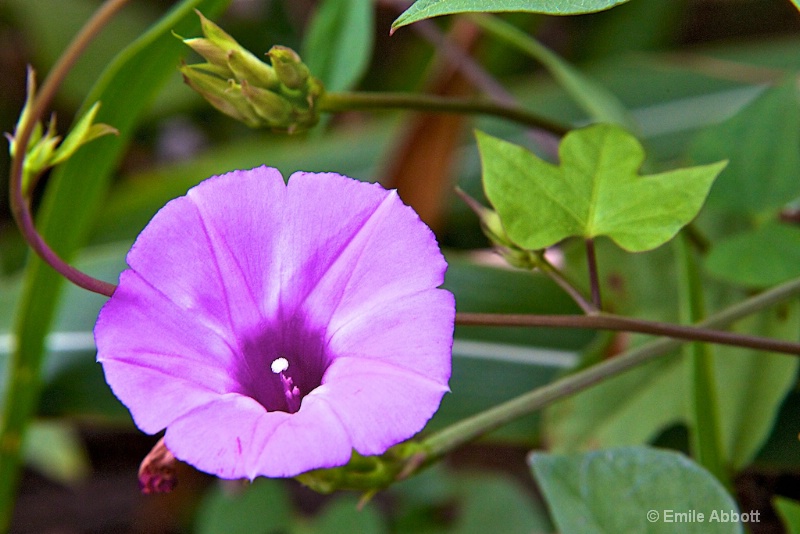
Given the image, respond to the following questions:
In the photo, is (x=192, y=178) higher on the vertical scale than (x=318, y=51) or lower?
lower

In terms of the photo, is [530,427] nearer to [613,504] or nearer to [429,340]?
[613,504]

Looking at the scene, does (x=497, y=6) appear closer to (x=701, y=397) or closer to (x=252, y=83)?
(x=252, y=83)

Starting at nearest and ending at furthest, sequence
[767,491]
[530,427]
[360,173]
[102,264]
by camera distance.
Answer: [767,491] → [530,427] → [102,264] → [360,173]

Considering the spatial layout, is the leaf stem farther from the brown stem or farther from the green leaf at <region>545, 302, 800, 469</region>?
the green leaf at <region>545, 302, 800, 469</region>

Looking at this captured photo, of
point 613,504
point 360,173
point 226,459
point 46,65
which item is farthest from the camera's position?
point 46,65

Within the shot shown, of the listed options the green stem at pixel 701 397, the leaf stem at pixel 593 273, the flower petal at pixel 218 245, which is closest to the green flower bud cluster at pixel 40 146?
the flower petal at pixel 218 245

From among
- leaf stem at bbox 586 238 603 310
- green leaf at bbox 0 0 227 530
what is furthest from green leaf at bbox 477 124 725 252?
green leaf at bbox 0 0 227 530

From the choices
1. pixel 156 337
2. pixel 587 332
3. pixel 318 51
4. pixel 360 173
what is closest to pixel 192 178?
pixel 360 173
